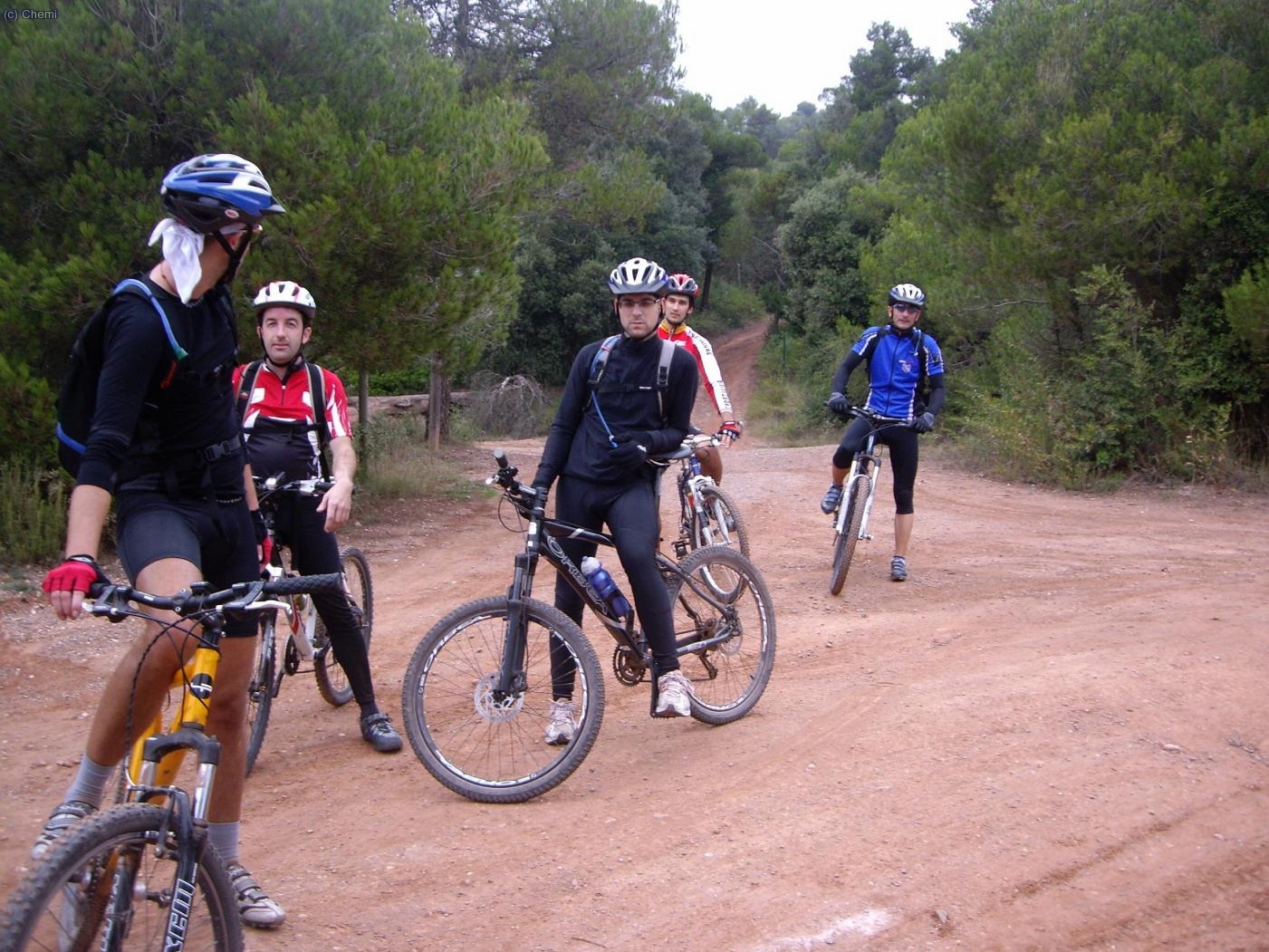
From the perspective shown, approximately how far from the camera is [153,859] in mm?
2773

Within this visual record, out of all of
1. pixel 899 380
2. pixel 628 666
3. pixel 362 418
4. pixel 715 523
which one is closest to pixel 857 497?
pixel 899 380

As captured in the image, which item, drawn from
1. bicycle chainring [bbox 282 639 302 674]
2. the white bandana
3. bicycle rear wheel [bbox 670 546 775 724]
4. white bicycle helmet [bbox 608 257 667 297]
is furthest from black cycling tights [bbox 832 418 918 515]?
the white bandana

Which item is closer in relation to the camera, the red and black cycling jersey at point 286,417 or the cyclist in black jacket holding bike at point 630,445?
the cyclist in black jacket holding bike at point 630,445

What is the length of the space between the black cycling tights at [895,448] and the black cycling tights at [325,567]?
4.15 m

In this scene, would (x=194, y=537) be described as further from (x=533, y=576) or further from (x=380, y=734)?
(x=380, y=734)

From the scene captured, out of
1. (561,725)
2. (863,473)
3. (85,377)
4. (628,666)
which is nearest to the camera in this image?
(85,377)

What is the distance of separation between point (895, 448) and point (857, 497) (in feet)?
1.76

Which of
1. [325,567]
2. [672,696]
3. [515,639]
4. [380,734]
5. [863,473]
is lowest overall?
[380,734]

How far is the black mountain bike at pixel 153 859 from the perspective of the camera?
252cm

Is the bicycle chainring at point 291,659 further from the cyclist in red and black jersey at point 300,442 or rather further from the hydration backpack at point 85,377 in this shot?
the hydration backpack at point 85,377

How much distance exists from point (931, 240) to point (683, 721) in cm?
1811

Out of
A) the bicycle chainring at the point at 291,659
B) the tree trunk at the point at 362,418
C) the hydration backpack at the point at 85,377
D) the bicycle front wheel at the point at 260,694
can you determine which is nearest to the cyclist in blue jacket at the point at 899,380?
the bicycle chainring at the point at 291,659

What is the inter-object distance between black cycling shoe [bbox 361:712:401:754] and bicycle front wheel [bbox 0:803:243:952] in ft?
7.33

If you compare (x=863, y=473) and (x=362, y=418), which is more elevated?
(x=863, y=473)
